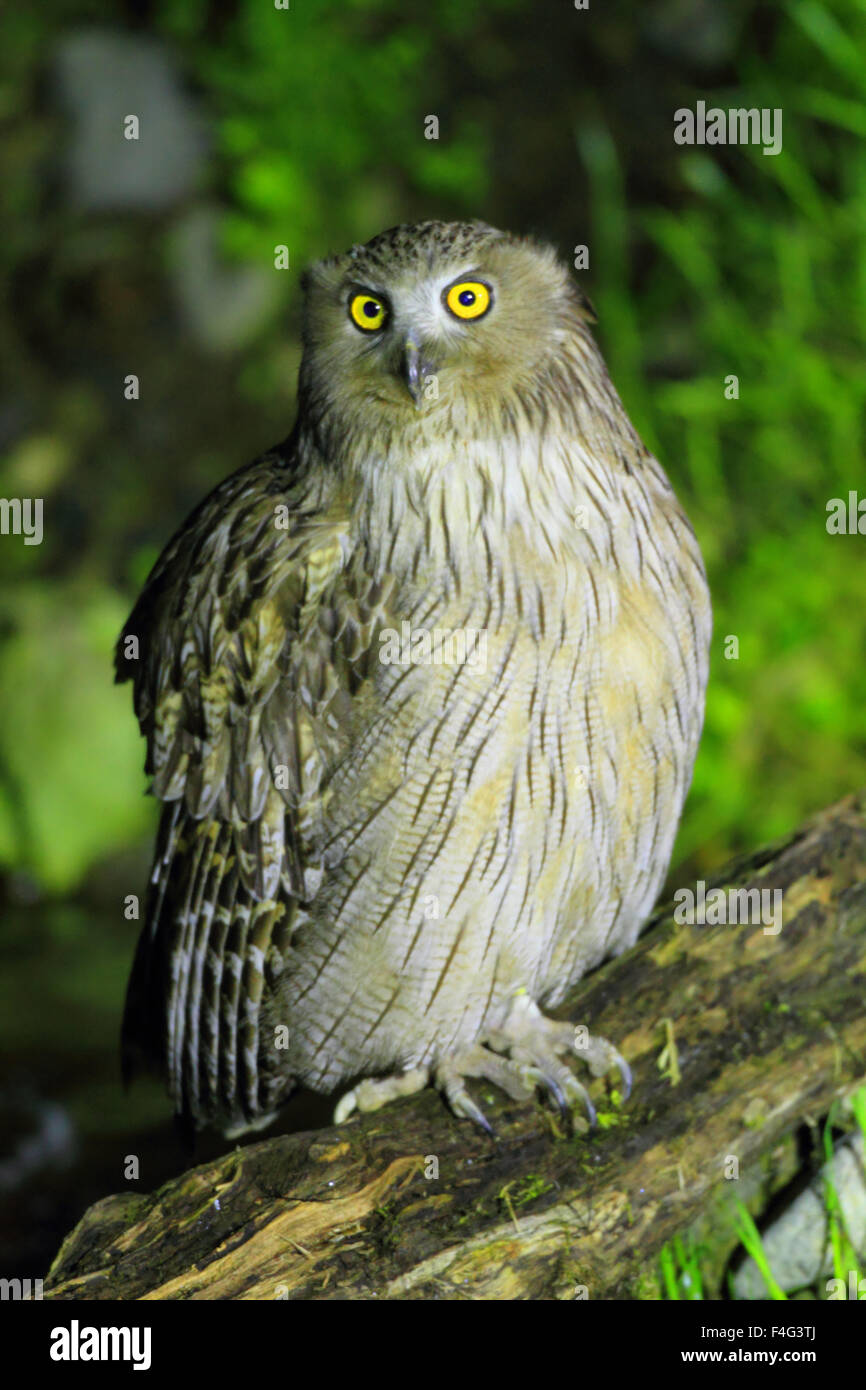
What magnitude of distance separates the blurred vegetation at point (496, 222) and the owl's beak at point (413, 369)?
2450 mm

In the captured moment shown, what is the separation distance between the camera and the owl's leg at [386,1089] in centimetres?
269

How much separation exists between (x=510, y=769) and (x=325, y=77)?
462cm

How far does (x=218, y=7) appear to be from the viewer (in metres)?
6.33

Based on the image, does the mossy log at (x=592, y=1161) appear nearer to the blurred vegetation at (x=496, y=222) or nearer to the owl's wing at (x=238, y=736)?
the owl's wing at (x=238, y=736)

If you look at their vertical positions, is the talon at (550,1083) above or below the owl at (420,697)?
below

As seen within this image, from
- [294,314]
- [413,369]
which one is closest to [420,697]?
[413,369]

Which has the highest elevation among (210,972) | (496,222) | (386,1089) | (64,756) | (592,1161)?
(496,222)

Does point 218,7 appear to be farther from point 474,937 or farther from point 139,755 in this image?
point 474,937

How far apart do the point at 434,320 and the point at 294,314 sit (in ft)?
7.25

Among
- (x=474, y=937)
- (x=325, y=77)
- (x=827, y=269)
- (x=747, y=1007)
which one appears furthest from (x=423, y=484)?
(x=325, y=77)

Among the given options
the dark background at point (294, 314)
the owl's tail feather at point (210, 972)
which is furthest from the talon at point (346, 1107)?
the dark background at point (294, 314)

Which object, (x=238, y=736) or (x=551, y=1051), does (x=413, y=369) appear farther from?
(x=551, y=1051)

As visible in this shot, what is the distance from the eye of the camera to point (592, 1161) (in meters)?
2.49

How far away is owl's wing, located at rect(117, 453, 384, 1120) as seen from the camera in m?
2.45
